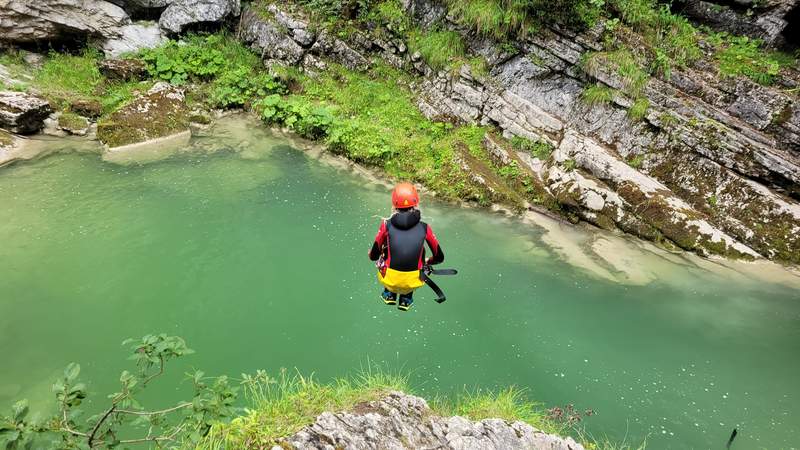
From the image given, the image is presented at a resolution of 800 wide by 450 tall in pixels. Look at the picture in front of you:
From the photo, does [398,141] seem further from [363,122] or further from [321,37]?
[321,37]

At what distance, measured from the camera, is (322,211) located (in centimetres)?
1022

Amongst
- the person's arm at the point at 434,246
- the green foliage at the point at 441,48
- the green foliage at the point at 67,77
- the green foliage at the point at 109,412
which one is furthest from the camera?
the green foliage at the point at 441,48

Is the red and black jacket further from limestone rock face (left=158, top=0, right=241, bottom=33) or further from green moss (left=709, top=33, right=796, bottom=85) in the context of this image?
limestone rock face (left=158, top=0, right=241, bottom=33)

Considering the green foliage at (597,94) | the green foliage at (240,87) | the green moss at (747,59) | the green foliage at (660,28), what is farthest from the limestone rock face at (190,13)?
the green moss at (747,59)

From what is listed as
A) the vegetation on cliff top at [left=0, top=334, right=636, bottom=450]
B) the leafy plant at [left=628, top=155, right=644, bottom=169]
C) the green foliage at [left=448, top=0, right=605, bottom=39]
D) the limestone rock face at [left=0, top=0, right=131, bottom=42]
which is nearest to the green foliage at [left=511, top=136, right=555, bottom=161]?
the leafy plant at [left=628, top=155, right=644, bottom=169]

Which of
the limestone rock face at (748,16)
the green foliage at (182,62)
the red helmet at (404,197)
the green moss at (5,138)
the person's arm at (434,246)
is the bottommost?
the green moss at (5,138)

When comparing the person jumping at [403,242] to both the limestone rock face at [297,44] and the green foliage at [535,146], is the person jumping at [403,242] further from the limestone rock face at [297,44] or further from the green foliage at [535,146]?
the limestone rock face at [297,44]

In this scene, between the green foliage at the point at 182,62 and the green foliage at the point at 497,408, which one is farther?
the green foliage at the point at 182,62

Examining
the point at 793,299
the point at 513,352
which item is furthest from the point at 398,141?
the point at 793,299

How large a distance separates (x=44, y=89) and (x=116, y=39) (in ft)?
9.49

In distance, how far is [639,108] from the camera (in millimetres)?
11078

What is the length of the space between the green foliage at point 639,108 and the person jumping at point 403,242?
834 cm

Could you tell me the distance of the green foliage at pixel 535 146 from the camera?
11.8 meters

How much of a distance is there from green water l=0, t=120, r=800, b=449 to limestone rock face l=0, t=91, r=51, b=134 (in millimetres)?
1755
